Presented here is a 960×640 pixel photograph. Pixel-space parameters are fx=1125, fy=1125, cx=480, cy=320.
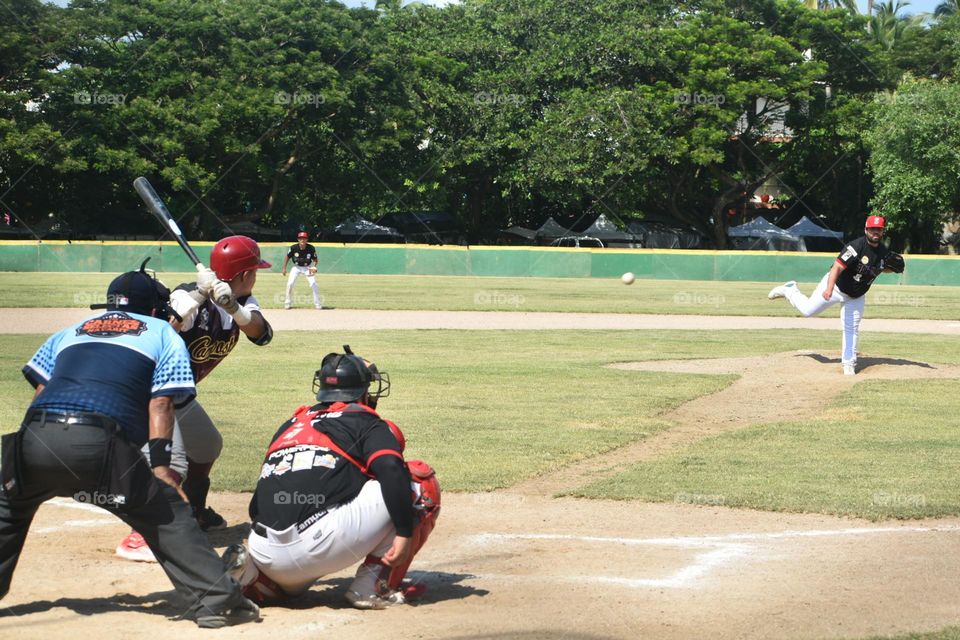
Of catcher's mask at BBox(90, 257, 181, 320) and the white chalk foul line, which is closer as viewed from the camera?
catcher's mask at BBox(90, 257, 181, 320)

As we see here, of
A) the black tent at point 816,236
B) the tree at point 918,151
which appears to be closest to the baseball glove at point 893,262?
the tree at point 918,151

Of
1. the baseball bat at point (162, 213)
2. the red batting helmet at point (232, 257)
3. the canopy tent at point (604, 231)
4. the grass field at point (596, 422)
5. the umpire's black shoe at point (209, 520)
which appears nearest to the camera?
the red batting helmet at point (232, 257)

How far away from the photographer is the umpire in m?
5.12

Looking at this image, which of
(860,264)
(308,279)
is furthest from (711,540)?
(308,279)

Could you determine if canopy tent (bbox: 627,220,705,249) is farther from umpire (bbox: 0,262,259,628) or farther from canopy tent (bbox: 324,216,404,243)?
umpire (bbox: 0,262,259,628)

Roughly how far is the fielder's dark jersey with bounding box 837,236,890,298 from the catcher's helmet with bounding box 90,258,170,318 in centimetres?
1061

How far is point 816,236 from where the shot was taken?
60.2 meters

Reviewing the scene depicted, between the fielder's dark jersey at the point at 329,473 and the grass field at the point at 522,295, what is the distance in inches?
859

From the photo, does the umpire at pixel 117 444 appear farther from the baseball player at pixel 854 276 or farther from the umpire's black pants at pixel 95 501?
the baseball player at pixel 854 276

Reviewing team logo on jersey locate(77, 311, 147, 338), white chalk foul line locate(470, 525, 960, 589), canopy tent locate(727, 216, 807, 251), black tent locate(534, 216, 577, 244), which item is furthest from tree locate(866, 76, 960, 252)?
team logo on jersey locate(77, 311, 147, 338)

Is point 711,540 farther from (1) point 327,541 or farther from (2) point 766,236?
(2) point 766,236

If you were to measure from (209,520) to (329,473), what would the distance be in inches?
89.6

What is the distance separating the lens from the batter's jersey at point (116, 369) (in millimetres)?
5215

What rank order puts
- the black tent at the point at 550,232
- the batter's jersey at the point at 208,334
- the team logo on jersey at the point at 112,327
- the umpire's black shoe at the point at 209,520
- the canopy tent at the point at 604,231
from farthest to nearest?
the black tent at the point at 550,232, the canopy tent at the point at 604,231, the umpire's black shoe at the point at 209,520, the batter's jersey at the point at 208,334, the team logo on jersey at the point at 112,327
